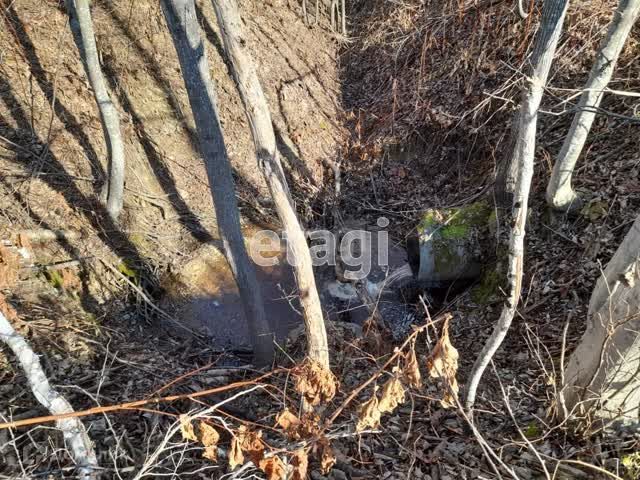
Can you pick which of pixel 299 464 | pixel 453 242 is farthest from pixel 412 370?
pixel 453 242

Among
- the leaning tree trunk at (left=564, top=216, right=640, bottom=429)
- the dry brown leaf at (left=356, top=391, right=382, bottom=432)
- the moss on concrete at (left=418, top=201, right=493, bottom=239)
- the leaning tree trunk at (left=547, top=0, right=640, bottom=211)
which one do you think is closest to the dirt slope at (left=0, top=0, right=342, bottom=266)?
the moss on concrete at (left=418, top=201, right=493, bottom=239)

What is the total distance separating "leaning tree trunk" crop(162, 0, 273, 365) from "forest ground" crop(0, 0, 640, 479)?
0.72m

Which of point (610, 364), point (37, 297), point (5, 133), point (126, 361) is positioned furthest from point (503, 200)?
point (5, 133)

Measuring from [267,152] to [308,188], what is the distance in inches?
185

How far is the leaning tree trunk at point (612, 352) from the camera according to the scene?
2.08 metres

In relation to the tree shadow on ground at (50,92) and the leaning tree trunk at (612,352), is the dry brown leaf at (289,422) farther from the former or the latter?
the tree shadow on ground at (50,92)

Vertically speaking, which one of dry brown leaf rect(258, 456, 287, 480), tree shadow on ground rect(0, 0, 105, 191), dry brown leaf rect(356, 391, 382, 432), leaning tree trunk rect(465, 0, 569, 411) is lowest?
dry brown leaf rect(258, 456, 287, 480)

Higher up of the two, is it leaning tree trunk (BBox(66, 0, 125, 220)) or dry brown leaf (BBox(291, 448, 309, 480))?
leaning tree trunk (BBox(66, 0, 125, 220))

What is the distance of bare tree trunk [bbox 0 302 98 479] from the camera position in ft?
7.02

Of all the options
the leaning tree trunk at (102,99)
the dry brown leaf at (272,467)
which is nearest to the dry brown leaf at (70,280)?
the leaning tree trunk at (102,99)

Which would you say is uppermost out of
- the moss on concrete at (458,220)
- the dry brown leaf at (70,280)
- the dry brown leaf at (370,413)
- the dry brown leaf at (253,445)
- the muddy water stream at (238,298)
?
the moss on concrete at (458,220)

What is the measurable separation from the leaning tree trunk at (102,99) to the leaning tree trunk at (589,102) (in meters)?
5.12

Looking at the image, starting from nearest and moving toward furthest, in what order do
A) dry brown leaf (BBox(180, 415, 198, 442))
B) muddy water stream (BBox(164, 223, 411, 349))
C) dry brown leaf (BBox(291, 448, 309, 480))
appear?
dry brown leaf (BBox(180, 415, 198, 442))
dry brown leaf (BBox(291, 448, 309, 480))
muddy water stream (BBox(164, 223, 411, 349))

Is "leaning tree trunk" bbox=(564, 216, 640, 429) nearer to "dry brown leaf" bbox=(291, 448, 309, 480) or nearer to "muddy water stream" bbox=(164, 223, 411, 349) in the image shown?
"dry brown leaf" bbox=(291, 448, 309, 480)
